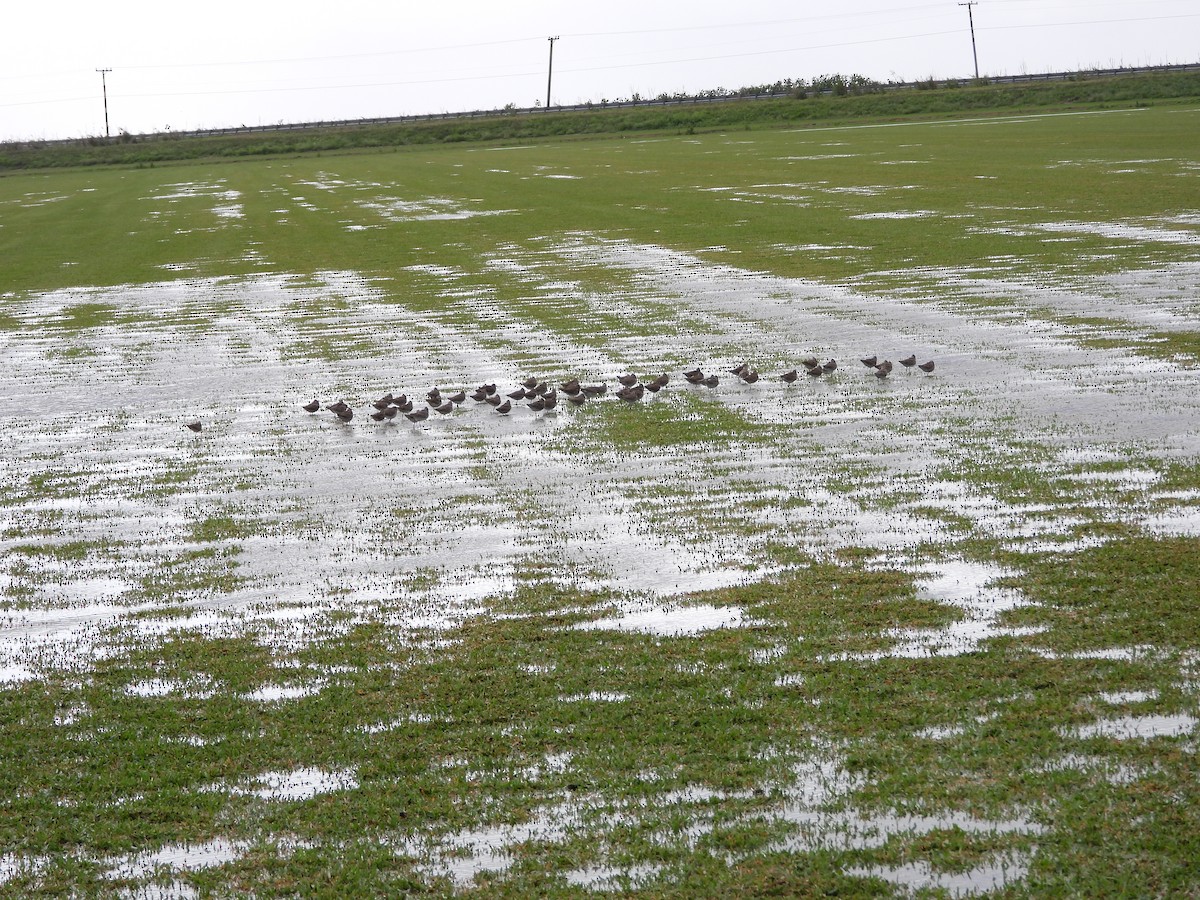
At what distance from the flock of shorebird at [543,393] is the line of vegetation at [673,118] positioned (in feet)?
217

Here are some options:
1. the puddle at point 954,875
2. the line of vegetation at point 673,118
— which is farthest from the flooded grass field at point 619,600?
the line of vegetation at point 673,118

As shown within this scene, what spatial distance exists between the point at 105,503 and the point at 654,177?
3651cm

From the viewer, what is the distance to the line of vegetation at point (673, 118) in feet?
262

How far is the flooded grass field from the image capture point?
490 cm

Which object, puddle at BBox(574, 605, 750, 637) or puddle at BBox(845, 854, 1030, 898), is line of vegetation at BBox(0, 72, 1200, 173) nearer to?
puddle at BBox(574, 605, 750, 637)

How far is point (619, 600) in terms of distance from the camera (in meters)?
7.40

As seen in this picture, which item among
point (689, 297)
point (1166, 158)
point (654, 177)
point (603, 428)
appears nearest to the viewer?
point (603, 428)

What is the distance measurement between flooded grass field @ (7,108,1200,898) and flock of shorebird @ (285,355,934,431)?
0.09m

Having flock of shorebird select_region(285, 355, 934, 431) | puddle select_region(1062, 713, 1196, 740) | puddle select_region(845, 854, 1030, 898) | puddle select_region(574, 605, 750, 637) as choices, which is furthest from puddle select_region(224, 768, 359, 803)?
flock of shorebird select_region(285, 355, 934, 431)

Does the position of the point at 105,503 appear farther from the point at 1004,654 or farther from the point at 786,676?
the point at 1004,654

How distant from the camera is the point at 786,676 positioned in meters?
6.21

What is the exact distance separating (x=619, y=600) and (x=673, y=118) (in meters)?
85.3

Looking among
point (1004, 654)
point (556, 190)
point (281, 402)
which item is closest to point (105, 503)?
point (281, 402)

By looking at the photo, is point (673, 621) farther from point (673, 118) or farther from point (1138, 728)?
point (673, 118)
